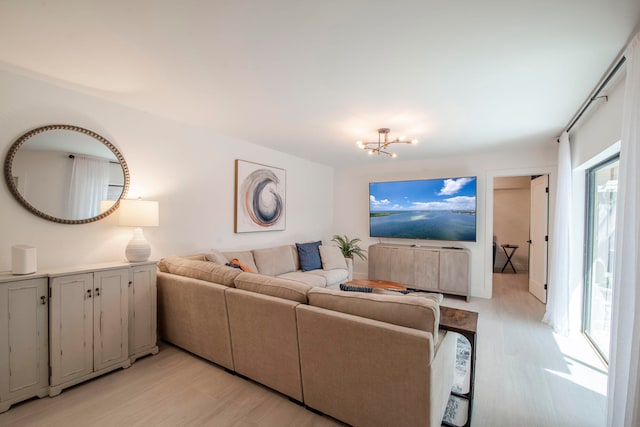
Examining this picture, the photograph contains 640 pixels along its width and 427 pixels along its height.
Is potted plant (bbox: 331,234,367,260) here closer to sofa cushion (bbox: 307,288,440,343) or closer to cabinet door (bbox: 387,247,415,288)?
cabinet door (bbox: 387,247,415,288)

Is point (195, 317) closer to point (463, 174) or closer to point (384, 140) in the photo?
point (384, 140)

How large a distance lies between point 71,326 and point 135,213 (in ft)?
3.27

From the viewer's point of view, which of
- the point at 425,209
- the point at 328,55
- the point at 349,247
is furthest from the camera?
the point at 349,247

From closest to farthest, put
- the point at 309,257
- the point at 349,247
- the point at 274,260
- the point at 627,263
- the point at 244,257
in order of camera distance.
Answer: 1. the point at 627,263
2. the point at 244,257
3. the point at 274,260
4. the point at 309,257
5. the point at 349,247

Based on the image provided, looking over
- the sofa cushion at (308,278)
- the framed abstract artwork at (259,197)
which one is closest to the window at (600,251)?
the sofa cushion at (308,278)

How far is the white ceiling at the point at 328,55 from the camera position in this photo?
1422mm

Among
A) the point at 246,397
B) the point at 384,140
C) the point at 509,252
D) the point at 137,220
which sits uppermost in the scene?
the point at 384,140

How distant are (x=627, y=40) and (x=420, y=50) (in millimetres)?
Answer: 1217

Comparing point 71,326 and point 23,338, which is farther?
point 71,326

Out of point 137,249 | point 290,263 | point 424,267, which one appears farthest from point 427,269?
point 137,249

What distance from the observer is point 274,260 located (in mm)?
3971

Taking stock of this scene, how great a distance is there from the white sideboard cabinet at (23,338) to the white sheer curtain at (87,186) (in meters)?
0.69

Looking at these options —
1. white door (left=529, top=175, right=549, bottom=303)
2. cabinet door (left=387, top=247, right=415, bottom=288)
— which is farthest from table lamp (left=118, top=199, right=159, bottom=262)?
white door (left=529, top=175, right=549, bottom=303)

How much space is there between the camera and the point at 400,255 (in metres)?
4.83
